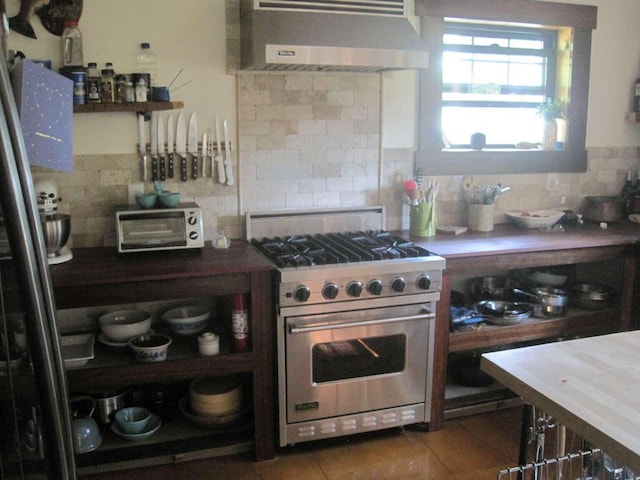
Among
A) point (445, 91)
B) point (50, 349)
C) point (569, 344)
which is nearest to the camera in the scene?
point (50, 349)

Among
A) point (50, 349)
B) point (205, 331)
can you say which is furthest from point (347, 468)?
point (50, 349)

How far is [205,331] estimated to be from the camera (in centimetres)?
302

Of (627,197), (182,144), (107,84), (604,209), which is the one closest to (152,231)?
(182,144)

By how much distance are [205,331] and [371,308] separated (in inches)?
32.5

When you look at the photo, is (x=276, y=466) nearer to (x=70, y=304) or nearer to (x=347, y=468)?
(x=347, y=468)

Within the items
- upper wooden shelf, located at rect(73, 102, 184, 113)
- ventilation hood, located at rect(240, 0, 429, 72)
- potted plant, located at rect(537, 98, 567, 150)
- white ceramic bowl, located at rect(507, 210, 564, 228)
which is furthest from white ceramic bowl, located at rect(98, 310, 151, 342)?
potted plant, located at rect(537, 98, 567, 150)

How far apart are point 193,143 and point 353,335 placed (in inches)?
48.9

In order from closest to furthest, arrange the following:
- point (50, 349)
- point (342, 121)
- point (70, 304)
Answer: point (50, 349) < point (70, 304) < point (342, 121)

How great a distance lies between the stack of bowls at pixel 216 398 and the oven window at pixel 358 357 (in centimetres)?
39

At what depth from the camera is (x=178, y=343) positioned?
290 centimetres

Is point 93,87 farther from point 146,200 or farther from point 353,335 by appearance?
point 353,335

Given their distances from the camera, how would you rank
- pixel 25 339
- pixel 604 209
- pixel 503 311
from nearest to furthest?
pixel 25 339 → pixel 503 311 → pixel 604 209

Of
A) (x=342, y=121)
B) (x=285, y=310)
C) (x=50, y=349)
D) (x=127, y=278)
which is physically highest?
(x=342, y=121)

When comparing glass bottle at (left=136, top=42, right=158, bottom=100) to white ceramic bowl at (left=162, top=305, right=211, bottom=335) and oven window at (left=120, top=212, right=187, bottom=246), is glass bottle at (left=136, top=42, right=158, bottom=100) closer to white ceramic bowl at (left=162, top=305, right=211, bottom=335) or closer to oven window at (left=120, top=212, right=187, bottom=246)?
oven window at (left=120, top=212, right=187, bottom=246)
